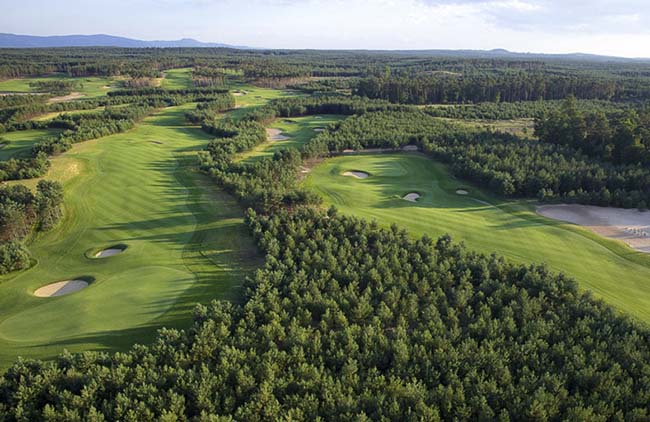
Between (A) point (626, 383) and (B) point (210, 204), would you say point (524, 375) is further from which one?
(B) point (210, 204)

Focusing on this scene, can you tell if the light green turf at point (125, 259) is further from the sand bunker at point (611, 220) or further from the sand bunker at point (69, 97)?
the sand bunker at point (69, 97)

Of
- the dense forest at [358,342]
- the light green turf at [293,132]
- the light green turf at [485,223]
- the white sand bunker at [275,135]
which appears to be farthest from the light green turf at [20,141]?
the light green turf at [485,223]

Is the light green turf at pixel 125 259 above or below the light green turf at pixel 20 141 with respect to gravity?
below

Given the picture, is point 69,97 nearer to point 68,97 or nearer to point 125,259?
point 68,97

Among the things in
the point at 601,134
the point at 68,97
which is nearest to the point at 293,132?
the point at 601,134

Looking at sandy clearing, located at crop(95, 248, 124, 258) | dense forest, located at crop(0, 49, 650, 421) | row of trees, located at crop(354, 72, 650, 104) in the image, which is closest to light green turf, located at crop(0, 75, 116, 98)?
row of trees, located at crop(354, 72, 650, 104)

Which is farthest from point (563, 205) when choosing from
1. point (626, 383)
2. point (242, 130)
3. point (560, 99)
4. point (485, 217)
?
point (560, 99)

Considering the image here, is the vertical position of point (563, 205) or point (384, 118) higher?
point (384, 118)
